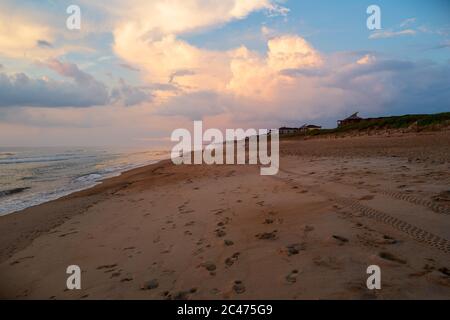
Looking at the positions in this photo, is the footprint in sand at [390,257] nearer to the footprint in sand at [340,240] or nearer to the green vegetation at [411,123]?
the footprint in sand at [340,240]

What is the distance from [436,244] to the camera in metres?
3.84

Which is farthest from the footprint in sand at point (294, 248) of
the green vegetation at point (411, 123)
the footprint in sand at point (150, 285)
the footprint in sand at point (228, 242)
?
the green vegetation at point (411, 123)

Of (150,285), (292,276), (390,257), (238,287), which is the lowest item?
(150,285)

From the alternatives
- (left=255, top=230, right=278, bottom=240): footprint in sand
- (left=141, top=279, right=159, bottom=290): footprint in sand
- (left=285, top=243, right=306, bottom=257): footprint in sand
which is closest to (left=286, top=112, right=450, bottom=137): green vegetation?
(left=255, top=230, right=278, bottom=240): footprint in sand

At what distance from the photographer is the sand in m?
3.32

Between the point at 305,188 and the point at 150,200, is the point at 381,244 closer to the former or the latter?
the point at 305,188

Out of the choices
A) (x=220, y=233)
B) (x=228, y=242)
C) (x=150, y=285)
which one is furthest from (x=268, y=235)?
(x=150, y=285)

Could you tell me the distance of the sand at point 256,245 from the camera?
131 inches

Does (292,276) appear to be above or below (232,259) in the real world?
above

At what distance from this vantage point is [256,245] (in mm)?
4582

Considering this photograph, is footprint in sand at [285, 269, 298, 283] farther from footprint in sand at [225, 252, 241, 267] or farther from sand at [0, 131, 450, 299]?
footprint in sand at [225, 252, 241, 267]

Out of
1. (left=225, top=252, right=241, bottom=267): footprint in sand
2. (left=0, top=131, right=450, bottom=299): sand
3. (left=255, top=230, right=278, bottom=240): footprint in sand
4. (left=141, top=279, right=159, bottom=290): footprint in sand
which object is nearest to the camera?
(left=0, top=131, right=450, bottom=299): sand

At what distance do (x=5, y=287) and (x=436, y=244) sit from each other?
21.0 feet

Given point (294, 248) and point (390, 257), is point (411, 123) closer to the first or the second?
point (390, 257)
